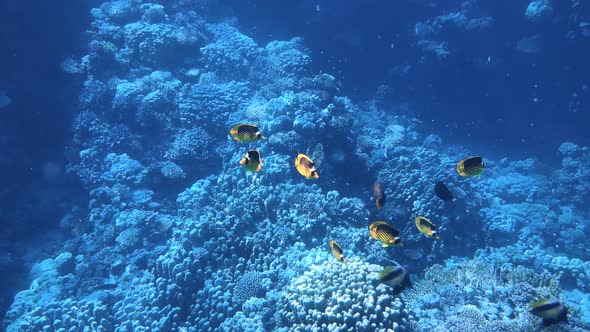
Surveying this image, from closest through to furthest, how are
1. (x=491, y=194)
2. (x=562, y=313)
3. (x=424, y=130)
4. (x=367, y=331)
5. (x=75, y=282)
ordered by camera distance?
(x=562, y=313), (x=367, y=331), (x=75, y=282), (x=491, y=194), (x=424, y=130)

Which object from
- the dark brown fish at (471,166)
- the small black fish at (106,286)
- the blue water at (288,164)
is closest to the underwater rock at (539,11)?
the blue water at (288,164)

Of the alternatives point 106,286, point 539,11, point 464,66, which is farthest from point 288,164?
point 539,11

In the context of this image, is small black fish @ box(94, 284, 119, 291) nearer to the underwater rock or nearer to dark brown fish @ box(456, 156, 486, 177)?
dark brown fish @ box(456, 156, 486, 177)

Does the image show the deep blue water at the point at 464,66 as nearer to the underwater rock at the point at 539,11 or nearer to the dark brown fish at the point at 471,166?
the underwater rock at the point at 539,11

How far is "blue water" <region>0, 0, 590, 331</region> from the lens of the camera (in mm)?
5992

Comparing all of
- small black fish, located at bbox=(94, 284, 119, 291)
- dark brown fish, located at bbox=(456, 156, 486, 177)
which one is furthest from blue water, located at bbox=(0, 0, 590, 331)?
dark brown fish, located at bbox=(456, 156, 486, 177)

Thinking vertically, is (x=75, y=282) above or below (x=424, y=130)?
below

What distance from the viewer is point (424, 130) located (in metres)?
17.1

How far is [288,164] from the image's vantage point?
8172mm

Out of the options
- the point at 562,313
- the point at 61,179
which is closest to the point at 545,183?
the point at 562,313

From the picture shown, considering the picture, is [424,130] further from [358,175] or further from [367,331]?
[367,331]

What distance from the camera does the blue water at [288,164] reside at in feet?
19.7

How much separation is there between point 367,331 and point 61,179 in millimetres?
12326

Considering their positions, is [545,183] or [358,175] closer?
[358,175]
